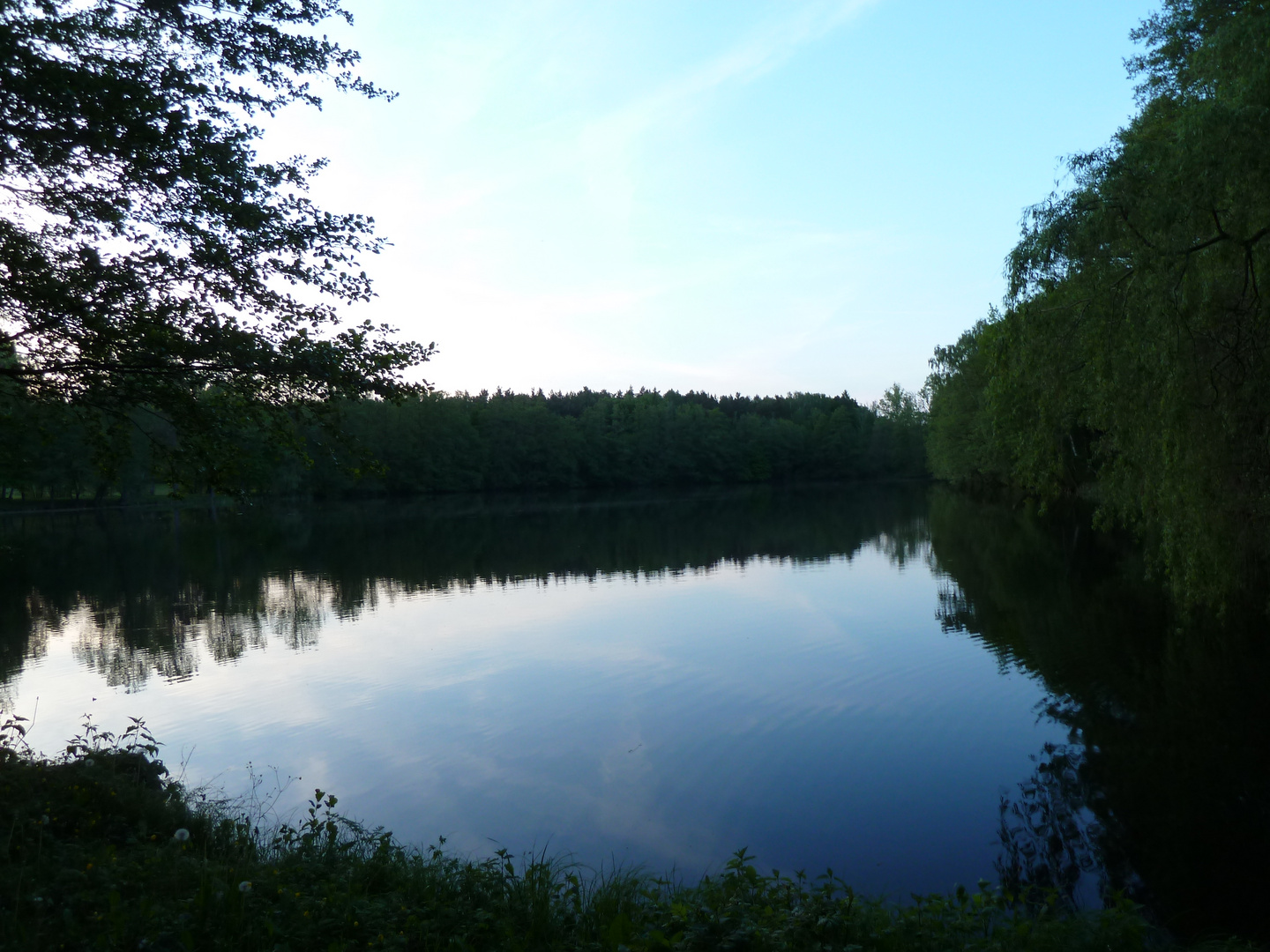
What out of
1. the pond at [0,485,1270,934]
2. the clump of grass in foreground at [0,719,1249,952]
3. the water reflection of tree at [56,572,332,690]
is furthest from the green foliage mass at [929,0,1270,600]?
the water reflection of tree at [56,572,332,690]

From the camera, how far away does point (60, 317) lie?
7.05 m

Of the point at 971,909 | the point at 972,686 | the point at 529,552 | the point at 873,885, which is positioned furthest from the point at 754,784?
the point at 529,552

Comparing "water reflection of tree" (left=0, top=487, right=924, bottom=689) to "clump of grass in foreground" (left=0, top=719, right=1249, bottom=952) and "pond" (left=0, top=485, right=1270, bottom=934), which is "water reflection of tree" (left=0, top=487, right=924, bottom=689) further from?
"clump of grass in foreground" (left=0, top=719, right=1249, bottom=952)

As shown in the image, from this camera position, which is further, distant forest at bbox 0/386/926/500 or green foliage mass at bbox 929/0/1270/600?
distant forest at bbox 0/386/926/500

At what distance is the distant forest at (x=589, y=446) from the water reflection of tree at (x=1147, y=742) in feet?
128

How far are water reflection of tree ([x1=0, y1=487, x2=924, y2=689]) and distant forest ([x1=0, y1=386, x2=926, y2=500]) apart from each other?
5286mm

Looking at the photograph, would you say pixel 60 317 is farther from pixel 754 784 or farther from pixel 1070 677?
pixel 1070 677

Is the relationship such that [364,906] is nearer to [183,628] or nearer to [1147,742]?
[1147,742]

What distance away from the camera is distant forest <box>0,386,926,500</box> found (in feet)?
216

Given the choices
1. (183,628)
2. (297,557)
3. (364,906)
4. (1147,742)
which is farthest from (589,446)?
(364,906)

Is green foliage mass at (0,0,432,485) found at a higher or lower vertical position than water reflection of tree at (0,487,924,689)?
higher

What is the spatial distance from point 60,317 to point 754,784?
298 inches

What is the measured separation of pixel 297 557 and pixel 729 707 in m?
23.9

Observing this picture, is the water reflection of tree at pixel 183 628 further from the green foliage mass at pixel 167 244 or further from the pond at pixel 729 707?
the green foliage mass at pixel 167 244
